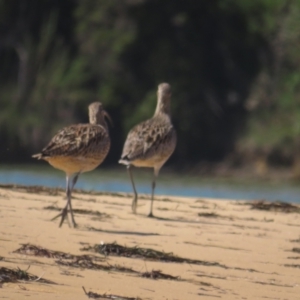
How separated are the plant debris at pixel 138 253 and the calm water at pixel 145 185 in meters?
8.95

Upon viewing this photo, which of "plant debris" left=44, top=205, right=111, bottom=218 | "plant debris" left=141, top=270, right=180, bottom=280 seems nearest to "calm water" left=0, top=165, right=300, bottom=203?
"plant debris" left=44, top=205, right=111, bottom=218

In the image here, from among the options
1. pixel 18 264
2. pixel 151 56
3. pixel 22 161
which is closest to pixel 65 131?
pixel 18 264

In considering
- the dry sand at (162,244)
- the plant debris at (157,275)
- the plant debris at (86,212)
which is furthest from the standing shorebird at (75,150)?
the plant debris at (157,275)

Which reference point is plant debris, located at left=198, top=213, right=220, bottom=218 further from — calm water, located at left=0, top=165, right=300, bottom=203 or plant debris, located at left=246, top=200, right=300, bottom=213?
calm water, located at left=0, top=165, right=300, bottom=203

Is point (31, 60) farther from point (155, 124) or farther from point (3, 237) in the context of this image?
point (3, 237)

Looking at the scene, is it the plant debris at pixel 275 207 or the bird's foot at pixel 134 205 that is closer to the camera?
the bird's foot at pixel 134 205

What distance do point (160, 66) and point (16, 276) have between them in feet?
85.7

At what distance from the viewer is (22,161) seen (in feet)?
95.2

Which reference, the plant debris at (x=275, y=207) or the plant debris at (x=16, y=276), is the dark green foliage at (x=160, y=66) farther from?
the plant debris at (x=16, y=276)

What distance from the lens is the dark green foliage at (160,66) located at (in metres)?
32.7

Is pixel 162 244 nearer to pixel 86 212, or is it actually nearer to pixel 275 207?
pixel 86 212

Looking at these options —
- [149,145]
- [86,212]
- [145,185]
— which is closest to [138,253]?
[86,212]

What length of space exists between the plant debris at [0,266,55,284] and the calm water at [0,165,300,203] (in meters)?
10.3

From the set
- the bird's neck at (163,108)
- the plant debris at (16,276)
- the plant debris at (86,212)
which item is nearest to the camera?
the plant debris at (16,276)
